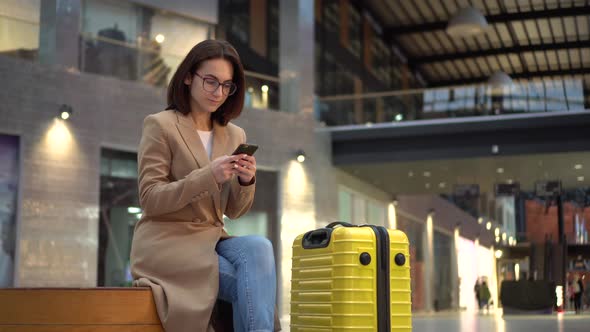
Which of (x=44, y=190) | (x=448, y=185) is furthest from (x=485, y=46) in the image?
(x=44, y=190)

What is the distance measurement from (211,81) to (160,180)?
1.39 ft

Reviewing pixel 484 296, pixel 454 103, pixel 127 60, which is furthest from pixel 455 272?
pixel 127 60

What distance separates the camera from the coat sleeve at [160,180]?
300 centimetres

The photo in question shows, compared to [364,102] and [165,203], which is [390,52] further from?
[165,203]

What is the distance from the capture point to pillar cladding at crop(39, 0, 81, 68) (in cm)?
1650

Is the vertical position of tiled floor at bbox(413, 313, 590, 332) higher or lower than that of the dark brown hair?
lower

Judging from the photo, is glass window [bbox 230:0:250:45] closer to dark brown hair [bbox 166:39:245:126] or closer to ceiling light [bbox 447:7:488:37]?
ceiling light [bbox 447:7:488:37]

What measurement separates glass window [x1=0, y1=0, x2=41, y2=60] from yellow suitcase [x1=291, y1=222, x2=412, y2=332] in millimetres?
12436

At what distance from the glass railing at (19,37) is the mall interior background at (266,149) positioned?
0.09 ft

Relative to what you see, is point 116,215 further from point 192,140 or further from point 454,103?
point 192,140

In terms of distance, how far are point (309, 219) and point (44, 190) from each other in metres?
7.88

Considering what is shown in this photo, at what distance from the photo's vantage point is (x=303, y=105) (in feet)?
73.4

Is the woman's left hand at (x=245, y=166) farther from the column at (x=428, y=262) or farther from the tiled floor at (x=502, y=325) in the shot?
the column at (x=428, y=262)

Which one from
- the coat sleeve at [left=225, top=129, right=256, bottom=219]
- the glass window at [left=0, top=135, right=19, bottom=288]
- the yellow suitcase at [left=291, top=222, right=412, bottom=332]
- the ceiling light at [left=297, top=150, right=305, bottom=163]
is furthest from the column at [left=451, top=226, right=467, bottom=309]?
the coat sleeve at [left=225, top=129, right=256, bottom=219]
